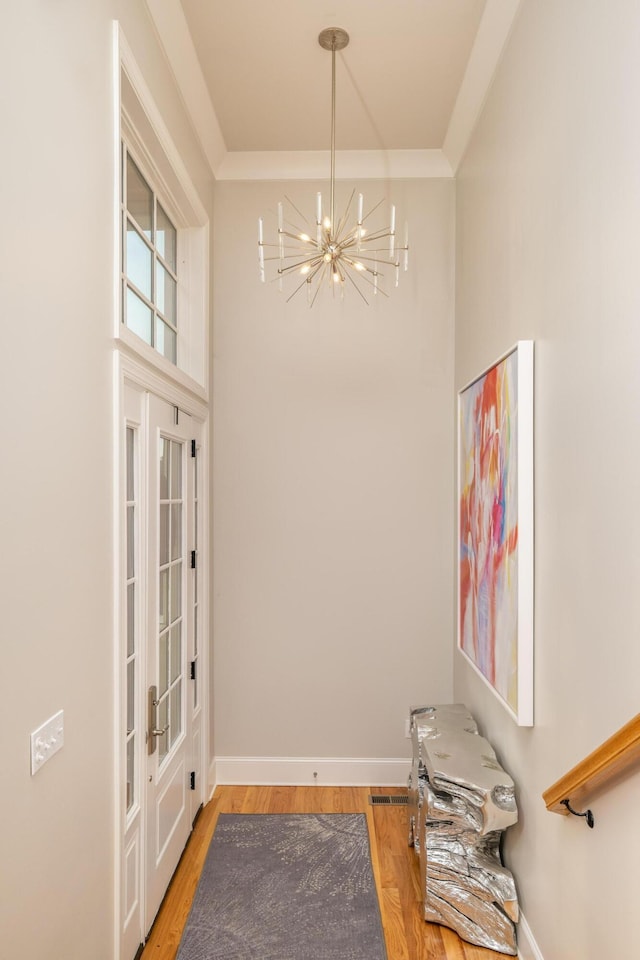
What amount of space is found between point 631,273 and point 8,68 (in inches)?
51.4

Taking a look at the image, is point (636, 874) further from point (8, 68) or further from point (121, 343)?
point (8, 68)

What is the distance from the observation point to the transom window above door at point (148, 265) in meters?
2.31

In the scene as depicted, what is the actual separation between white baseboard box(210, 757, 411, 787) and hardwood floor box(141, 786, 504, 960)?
4 centimetres

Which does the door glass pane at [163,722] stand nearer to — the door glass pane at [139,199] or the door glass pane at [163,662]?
the door glass pane at [163,662]

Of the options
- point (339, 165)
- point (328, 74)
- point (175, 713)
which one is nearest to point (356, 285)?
point (339, 165)

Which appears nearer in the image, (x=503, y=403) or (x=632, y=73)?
(x=632, y=73)

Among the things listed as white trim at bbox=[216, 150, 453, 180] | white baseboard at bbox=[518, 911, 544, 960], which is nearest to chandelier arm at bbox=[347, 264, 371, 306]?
white trim at bbox=[216, 150, 453, 180]

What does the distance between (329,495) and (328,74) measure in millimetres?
1946

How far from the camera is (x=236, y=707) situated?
3516 mm

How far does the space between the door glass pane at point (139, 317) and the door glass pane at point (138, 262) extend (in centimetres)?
5

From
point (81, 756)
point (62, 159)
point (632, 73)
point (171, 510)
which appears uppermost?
point (632, 73)

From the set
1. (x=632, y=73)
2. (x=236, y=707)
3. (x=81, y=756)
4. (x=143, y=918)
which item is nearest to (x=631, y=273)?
(x=632, y=73)

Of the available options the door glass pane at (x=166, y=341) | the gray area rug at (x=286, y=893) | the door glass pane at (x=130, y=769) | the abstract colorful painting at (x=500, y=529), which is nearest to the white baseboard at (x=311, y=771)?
the gray area rug at (x=286, y=893)

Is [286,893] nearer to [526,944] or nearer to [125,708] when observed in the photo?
[526,944]
